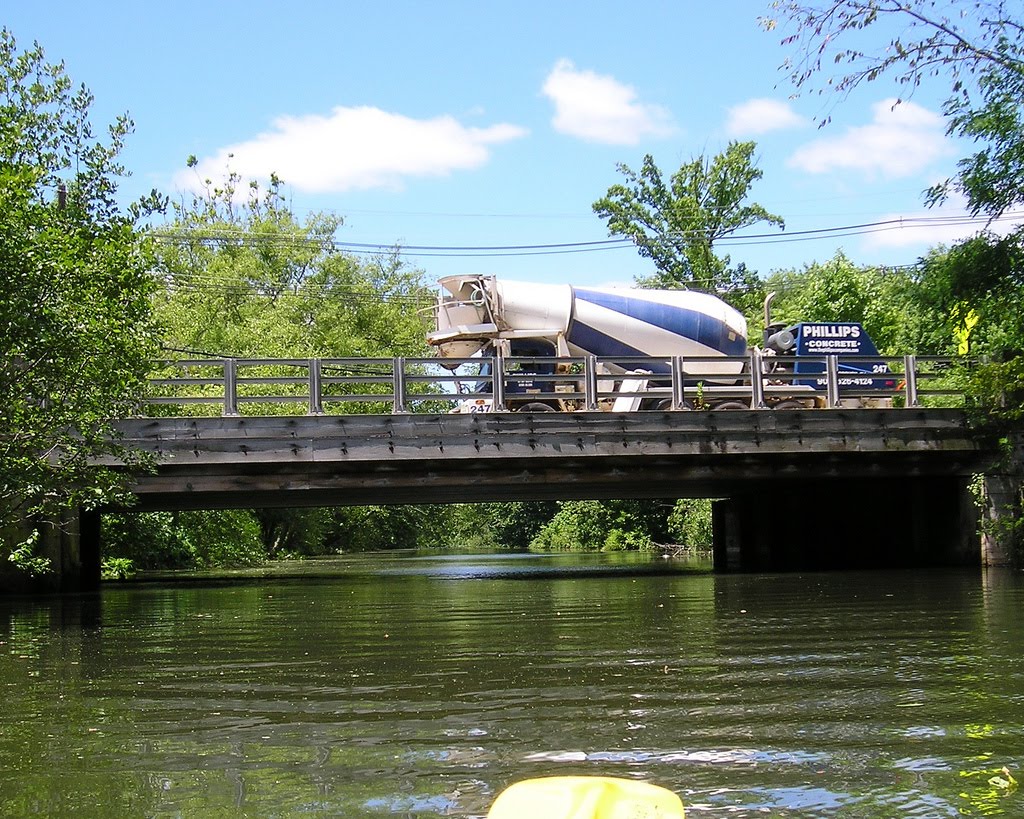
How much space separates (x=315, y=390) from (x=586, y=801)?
17701mm

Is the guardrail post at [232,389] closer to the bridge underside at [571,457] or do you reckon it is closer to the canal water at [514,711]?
the bridge underside at [571,457]

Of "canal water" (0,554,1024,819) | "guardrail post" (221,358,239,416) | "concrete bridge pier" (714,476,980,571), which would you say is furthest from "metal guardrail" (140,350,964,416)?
"canal water" (0,554,1024,819)

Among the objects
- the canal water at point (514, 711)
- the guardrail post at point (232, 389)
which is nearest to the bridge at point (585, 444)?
the guardrail post at point (232, 389)

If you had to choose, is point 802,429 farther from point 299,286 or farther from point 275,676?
point 299,286

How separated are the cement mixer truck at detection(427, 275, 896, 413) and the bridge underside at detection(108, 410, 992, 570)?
1045mm

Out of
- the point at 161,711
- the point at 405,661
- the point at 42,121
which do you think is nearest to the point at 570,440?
the point at 42,121

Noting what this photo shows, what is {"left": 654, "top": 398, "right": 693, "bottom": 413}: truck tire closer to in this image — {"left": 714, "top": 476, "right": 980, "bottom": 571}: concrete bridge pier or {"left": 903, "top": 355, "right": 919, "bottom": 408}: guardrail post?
{"left": 714, "top": 476, "right": 980, "bottom": 571}: concrete bridge pier

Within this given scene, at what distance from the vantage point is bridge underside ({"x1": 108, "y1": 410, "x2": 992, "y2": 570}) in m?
20.3

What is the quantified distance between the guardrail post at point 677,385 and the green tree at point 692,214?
110 feet

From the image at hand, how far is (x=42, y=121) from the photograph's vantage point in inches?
653

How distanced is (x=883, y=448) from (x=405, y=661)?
14412mm

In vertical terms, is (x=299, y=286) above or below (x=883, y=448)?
above

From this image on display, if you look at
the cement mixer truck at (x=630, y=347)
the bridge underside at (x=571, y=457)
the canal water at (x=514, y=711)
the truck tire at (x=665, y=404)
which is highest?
the cement mixer truck at (x=630, y=347)

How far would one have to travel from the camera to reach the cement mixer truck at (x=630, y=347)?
2264cm
